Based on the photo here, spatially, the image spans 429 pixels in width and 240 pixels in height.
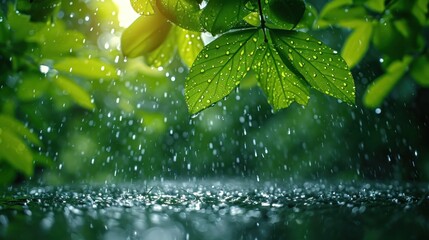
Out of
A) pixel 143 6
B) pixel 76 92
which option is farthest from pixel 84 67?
pixel 143 6

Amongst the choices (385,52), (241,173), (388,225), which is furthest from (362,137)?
(388,225)

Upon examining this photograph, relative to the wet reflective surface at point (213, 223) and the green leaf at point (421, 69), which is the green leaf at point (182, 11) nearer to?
the wet reflective surface at point (213, 223)

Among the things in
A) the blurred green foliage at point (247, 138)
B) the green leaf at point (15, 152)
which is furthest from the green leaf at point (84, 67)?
the blurred green foliage at point (247, 138)

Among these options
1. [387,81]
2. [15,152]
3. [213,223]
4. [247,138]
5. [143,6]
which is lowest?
[213,223]

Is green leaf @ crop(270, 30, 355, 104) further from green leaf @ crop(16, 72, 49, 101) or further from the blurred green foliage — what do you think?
the blurred green foliage

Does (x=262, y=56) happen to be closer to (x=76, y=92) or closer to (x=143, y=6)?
(x=143, y=6)
